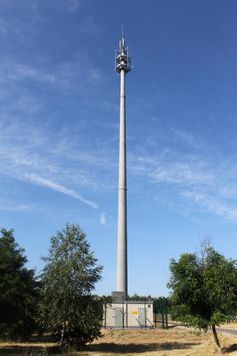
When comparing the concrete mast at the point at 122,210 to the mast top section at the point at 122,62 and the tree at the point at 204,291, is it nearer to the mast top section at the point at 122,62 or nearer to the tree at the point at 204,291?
the mast top section at the point at 122,62

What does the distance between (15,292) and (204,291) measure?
12013 mm

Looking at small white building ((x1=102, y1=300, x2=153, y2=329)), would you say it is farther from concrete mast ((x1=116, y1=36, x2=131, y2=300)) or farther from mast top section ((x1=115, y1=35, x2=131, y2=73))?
mast top section ((x1=115, y1=35, x2=131, y2=73))

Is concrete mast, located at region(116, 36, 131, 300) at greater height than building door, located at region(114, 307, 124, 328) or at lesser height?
greater

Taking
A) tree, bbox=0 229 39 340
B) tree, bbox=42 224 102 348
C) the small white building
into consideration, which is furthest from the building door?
tree, bbox=42 224 102 348

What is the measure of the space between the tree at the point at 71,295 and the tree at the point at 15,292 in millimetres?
2016

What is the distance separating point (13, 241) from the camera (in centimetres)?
3309

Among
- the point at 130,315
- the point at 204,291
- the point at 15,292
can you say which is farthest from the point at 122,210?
the point at 204,291

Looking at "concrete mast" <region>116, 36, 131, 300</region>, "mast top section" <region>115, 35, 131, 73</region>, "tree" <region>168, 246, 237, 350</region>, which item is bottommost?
"tree" <region>168, 246, 237, 350</region>

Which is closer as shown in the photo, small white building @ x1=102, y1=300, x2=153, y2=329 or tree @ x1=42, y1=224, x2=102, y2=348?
tree @ x1=42, y1=224, x2=102, y2=348

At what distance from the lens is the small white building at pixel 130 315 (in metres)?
50.2

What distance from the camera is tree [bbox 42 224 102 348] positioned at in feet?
91.2

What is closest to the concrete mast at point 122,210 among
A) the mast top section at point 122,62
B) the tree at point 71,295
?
the mast top section at point 122,62

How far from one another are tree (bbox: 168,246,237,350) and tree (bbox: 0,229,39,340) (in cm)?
995

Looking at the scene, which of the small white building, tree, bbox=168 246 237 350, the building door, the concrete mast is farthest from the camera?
the concrete mast
